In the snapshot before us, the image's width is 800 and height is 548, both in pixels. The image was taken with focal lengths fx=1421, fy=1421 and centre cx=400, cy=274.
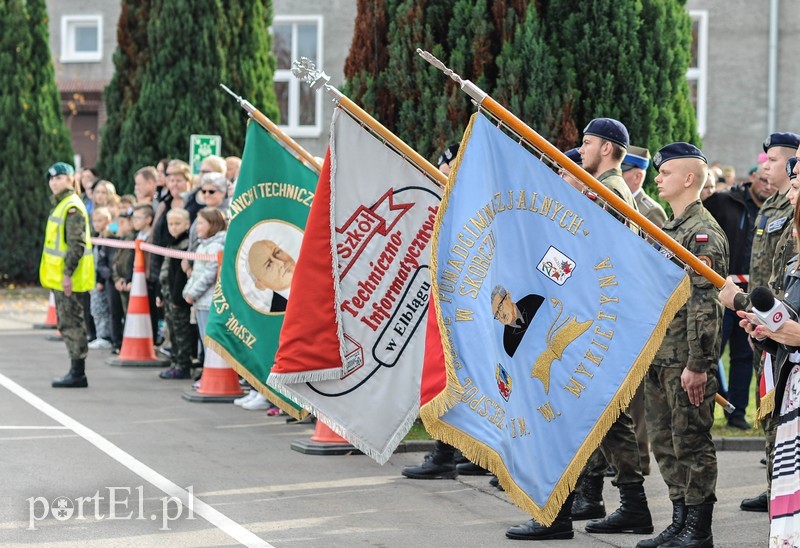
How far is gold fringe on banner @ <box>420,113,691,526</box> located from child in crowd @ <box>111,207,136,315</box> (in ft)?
31.1

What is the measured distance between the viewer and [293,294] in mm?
8844

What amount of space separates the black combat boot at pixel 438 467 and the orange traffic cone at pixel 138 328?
6480 mm

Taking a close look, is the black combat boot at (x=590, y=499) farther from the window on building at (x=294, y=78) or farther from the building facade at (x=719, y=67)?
the window on building at (x=294, y=78)

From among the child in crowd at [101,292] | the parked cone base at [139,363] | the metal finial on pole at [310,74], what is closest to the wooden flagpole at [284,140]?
the metal finial on pole at [310,74]

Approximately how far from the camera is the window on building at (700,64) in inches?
1046

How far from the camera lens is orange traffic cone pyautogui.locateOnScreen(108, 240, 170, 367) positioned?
49.9ft

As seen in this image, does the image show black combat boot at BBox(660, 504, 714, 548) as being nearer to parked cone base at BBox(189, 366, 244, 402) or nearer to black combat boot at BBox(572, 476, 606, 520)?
black combat boot at BBox(572, 476, 606, 520)

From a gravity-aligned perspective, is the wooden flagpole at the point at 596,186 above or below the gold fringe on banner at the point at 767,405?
above

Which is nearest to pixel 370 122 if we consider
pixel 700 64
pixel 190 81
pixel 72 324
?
pixel 72 324

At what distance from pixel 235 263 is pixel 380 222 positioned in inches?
87.8

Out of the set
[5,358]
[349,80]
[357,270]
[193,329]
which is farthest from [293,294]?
[5,358]

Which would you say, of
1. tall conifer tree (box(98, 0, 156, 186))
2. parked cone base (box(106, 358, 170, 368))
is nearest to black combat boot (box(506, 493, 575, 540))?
parked cone base (box(106, 358, 170, 368))

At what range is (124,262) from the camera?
15.9m

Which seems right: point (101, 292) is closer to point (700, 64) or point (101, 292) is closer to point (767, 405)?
point (767, 405)
